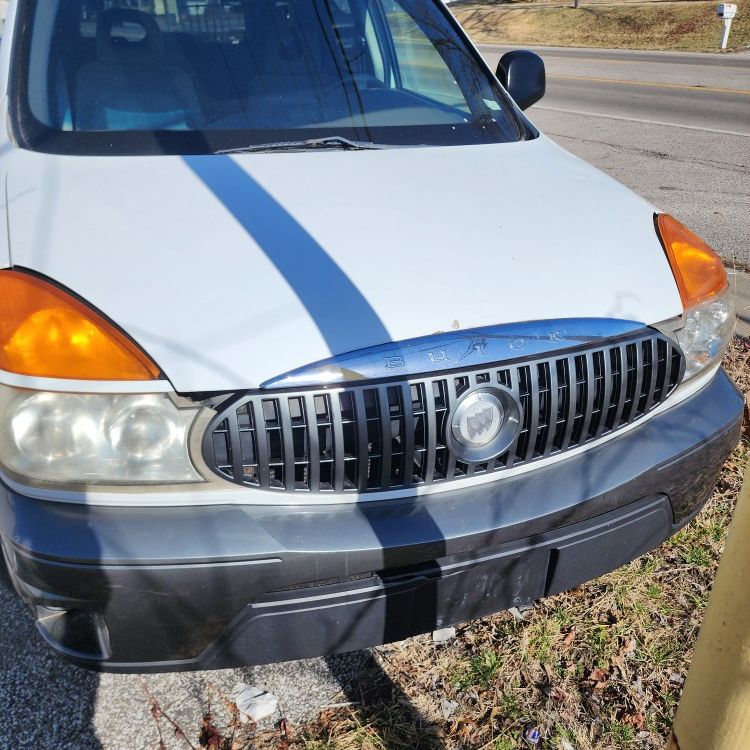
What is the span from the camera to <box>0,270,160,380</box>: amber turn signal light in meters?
1.72

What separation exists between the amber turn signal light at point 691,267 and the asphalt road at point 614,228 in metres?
1.42

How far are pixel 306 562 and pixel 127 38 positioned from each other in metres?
2.12

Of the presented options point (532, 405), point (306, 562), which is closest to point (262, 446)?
point (306, 562)

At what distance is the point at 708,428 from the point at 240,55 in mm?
2089

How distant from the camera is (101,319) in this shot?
177 cm

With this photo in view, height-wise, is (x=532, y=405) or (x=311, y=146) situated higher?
(x=311, y=146)

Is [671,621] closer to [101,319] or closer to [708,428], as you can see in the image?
[708,428]

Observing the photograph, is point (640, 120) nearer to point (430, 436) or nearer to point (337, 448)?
point (430, 436)

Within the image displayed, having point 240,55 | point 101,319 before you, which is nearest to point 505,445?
point 101,319

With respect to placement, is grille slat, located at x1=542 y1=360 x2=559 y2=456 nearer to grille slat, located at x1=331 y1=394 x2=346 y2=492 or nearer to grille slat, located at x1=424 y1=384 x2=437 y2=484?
grille slat, located at x1=424 y1=384 x2=437 y2=484

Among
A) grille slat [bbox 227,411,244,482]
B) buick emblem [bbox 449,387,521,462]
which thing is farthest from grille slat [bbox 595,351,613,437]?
grille slat [bbox 227,411,244,482]

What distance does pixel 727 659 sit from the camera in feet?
3.77

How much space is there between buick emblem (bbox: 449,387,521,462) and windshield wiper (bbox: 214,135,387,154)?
45.2 inches

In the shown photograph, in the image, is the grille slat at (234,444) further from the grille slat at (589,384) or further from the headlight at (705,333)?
the headlight at (705,333)
